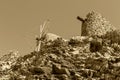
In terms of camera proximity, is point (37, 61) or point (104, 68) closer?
point (104, 68)

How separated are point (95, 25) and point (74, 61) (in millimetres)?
5681

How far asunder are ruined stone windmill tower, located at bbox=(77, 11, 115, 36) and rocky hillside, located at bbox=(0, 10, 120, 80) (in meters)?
2.05

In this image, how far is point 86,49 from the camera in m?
18.0

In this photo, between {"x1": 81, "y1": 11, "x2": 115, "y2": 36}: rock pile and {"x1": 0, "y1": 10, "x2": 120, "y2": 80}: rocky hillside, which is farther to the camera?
{"x1": 81, "y1": 11, "x2": 115, "y2": 36}: rock pile

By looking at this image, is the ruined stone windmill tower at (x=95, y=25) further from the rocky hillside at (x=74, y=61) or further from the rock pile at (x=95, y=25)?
the rocky hillside at (x=74, y=61)

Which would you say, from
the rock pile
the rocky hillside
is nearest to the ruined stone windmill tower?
the rock pile

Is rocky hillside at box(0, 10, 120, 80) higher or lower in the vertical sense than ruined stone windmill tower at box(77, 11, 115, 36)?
lower

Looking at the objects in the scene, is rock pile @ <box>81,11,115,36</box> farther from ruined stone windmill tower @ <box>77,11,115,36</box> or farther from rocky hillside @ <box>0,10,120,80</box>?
rocky hillside @ <box>0,10,120,80</box>

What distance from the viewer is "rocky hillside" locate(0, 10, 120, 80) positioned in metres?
15.8

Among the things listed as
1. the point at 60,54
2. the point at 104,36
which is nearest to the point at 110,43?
the point at 104,36

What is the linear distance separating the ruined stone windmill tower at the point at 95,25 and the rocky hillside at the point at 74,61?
2.05 meters

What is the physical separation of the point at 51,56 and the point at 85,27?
556 centimetres

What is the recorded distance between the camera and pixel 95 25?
21969 millimetres

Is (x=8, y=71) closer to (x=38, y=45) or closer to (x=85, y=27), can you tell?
(x=38, y=45)
